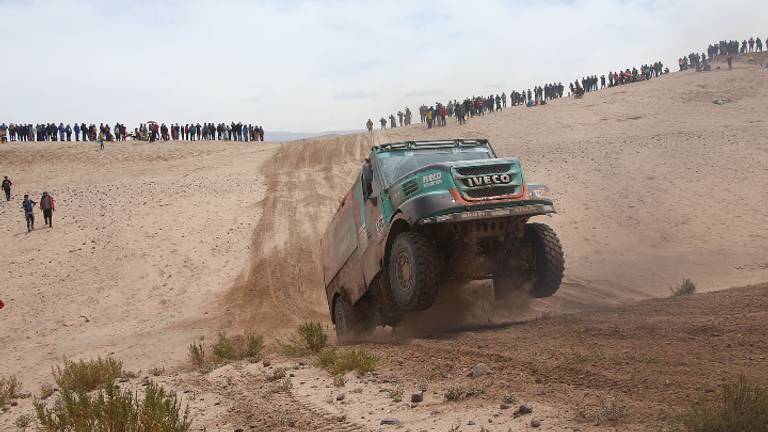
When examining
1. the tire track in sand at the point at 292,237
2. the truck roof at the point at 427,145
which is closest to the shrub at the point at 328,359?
the truck roof at the point at 427,145

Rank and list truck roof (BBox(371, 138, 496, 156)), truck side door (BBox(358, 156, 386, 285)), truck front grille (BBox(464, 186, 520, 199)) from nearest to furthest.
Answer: truck front grille (BBox(464, 186, 520, 199)) → truck side door (BBox(358, 156, 386, 285)) → truck roof (BBox(371, 138, 496, 156))

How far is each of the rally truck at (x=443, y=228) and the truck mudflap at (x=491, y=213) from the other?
0.01m

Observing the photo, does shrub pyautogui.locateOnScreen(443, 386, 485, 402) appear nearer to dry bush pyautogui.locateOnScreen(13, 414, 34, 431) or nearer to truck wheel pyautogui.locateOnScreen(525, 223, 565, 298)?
dry bush pyautogui.locateOnScreen(13, 414, 34, 431)

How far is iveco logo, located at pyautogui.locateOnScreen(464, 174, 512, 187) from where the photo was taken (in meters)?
9.66

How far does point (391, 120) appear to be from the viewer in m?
50.2

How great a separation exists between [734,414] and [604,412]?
97cm

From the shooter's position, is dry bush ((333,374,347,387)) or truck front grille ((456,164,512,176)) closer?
dry bush ((333,374,347,387))

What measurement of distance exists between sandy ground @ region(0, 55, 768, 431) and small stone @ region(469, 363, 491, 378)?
6.9 inches

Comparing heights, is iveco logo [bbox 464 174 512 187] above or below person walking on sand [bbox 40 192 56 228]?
above

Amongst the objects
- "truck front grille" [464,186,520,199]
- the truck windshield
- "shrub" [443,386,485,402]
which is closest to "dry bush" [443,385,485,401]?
"shrub" [443,386,485,402]

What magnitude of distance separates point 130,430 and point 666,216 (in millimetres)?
20388

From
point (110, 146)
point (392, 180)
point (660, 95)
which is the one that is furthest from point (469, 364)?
point (660, 95)

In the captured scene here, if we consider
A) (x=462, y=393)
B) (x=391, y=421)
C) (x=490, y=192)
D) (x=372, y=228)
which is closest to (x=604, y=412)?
(x=462, y=393)

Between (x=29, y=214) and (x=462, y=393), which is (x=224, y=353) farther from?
(x=29, y=214)
